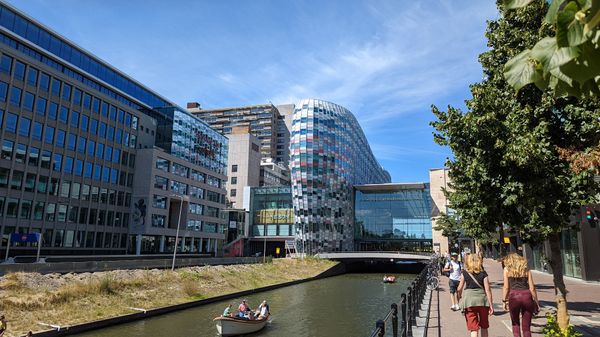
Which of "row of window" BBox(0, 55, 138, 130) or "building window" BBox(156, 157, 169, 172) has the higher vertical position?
"row of window" BBox(0, 55, 138, 130)

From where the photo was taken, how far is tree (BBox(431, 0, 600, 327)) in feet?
30.5

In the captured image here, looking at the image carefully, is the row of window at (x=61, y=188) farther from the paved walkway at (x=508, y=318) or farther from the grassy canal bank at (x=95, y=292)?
the paved walkway at (x=508, y=318)

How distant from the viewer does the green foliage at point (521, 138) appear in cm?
934

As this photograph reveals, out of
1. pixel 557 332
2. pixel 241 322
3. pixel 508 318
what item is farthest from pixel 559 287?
pixel 241 322

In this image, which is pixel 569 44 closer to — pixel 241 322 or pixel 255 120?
pixel 241 322

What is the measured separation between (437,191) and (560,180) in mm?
87321

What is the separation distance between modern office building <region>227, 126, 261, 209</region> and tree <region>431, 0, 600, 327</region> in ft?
315

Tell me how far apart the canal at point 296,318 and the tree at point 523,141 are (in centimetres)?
1290

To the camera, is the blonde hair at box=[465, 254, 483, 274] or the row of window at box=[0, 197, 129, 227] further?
the row of window at box=[0, 197, 129, 227]

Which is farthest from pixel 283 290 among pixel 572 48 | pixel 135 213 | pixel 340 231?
pixel 340 231

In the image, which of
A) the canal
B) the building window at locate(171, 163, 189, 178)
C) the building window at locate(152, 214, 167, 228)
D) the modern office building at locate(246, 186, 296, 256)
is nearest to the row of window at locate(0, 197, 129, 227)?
the building window at locate(152, 214, 167, 228)

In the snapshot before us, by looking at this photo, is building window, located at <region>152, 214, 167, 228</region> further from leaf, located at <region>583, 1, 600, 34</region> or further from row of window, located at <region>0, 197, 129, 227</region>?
leaf, located at <region>583, 1, 600, 34</region>

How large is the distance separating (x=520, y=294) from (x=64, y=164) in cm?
6060

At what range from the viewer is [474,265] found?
9031mm
